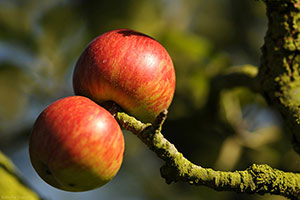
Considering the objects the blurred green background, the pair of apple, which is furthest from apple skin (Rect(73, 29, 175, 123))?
the blurred green background

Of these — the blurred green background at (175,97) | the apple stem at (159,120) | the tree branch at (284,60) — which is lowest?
the blurred green background at (175,97)

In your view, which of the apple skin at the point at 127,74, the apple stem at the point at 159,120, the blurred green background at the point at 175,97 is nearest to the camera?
the apple stem at the point at 159,120

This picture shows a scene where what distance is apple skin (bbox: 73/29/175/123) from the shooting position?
121cm

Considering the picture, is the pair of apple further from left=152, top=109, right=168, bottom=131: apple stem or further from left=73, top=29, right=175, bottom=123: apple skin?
left=152, top=109, right=168, bottom=131: apple stem

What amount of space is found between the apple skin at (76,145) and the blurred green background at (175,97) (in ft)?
3.45

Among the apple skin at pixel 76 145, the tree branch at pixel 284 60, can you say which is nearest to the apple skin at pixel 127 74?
the apple skin at pixel 76 145

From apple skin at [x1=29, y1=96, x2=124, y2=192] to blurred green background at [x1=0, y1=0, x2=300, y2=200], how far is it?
1.05m

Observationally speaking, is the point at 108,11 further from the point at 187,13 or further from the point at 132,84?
the point at 132,84

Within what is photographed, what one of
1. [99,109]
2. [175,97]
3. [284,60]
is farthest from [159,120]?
[175,97]

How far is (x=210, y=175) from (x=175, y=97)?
143cm

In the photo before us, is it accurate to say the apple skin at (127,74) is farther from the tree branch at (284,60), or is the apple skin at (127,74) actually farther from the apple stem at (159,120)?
the tree branch at (284,60)

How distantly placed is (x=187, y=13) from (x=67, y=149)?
2.84m

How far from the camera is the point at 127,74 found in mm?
1202

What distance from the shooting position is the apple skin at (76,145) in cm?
106
